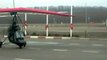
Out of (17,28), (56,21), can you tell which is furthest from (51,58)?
(56,21)

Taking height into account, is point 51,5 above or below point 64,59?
above

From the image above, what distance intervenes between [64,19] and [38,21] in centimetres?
231

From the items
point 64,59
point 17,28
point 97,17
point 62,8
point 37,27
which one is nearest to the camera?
point 64,59

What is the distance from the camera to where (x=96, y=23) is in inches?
1239

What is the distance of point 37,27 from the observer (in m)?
33.3

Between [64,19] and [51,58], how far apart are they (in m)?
15.9

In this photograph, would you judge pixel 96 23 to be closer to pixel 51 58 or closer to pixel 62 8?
pixel 62 8

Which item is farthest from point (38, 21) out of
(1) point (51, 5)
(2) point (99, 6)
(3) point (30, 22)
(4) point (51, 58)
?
(4) point (51, 58)

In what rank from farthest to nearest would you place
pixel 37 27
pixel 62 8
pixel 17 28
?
pixel 37 27
pixel 62 8
pixel 17 28

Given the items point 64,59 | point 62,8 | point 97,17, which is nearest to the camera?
point 64,59

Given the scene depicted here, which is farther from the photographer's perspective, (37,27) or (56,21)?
(37,27)

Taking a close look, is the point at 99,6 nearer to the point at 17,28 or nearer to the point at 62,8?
the point at 62,8

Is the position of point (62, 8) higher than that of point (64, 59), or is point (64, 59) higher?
point (62, 8)

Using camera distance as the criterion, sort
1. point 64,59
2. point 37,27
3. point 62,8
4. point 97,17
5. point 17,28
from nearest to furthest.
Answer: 1. point 64,59
2. point 17,28
3. point 62,8
4. point 97,17
5. point 37,27
